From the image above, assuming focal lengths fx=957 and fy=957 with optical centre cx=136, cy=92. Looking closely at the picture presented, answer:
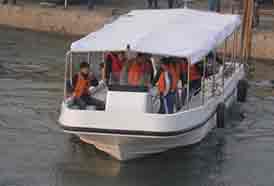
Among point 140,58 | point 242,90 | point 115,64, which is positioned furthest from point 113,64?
point 242,90

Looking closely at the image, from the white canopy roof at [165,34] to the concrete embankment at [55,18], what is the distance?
1119 cm

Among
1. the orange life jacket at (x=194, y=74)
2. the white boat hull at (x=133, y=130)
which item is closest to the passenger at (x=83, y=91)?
the white boat hull at (x=133, y=130)

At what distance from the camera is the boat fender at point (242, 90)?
2531 cm

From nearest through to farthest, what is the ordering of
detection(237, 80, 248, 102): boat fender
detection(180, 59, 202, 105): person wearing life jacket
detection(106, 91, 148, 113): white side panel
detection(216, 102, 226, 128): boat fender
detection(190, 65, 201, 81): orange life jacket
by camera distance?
detection(106, 91, 148, 113): white side panel
detection(180, 59, 202, 105): person wearing life jacket
detection(190, 65, 201, 81): orange life jacket
detection(216, 102, 226, 128): boat fender
detection(237, 80, 248, 102): boat fender

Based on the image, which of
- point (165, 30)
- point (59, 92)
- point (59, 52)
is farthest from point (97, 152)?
point (59, 52)

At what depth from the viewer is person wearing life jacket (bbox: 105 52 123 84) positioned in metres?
20.5

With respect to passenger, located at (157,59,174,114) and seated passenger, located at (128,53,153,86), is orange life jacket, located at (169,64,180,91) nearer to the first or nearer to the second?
passenger, located at (157,59,174,114)

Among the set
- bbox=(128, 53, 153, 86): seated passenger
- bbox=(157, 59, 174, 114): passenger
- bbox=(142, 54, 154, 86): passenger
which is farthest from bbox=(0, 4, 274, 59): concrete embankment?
bbox=(157, 59, 174, 114): passenger

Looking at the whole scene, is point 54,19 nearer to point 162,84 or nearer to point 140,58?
point 140,58

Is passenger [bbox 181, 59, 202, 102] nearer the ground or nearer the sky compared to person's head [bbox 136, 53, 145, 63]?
nearer the ground

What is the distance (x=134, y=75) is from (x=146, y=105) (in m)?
0.97

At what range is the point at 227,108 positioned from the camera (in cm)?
2308

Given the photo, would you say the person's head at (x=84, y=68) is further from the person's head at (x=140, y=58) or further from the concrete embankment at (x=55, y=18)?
the concrete embankment at (x=55, y=18)

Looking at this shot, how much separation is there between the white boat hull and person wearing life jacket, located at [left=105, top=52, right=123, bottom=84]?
77.1 inches
